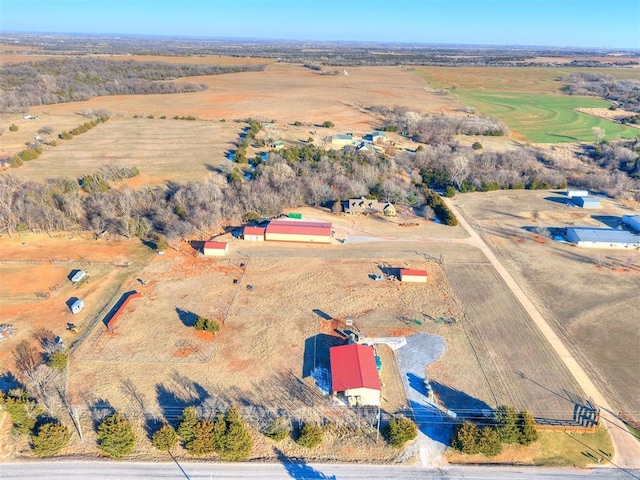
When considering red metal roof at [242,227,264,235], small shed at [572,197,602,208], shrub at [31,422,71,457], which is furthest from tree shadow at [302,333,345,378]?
small shed at [572,197,602,208]

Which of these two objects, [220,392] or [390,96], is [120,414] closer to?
[220,392]

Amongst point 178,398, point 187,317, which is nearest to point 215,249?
point 187,317

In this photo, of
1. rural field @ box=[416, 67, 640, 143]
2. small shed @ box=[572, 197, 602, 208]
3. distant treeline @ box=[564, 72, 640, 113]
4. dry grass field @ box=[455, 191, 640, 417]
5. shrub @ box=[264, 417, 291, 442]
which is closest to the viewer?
shrub @ box=[264, 417, 291, 442]

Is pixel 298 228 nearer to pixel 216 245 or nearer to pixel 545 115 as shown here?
pixel 216 245

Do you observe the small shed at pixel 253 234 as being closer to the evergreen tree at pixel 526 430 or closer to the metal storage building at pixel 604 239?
the evergreen tree at pixel 526 430

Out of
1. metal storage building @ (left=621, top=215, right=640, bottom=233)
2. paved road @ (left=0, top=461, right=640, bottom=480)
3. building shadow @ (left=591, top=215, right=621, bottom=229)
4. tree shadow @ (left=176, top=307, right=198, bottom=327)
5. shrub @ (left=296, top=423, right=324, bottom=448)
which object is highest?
metal storage building @ (left=621, top=215, right=640, bottom=233)

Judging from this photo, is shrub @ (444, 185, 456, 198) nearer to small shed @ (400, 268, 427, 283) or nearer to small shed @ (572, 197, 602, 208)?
small shed @ (572, 197, 602, 208)
